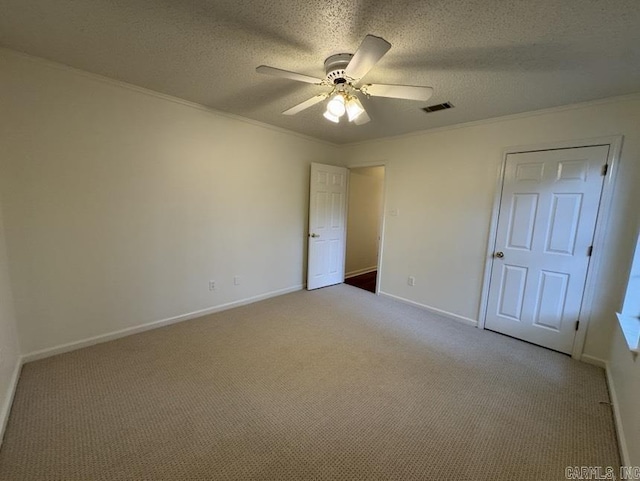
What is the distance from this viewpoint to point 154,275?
9.37ft

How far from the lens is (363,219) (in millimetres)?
5590

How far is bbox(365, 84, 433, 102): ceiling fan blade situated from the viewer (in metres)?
1.74

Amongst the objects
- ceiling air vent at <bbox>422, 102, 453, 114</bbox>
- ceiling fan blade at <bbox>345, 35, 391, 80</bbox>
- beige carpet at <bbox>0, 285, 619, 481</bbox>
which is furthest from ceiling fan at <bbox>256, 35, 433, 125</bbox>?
beige carpet at <bbox>0, 285, 619, 481</bbox>

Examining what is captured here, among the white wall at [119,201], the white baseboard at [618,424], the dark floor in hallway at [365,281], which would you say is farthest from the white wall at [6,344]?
the dark floor in hallway at [365,281]

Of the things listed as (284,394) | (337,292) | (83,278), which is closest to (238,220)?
(83,278)

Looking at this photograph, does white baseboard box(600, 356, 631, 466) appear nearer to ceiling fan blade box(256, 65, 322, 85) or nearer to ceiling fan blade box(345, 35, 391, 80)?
ceiling fan blade box(345, 35, 391, 80)

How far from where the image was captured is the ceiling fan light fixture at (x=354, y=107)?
2.04 meters

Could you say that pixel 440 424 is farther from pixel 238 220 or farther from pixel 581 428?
pixel 238 220

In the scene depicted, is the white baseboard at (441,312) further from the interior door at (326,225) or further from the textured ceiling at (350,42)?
the textured ceiling at (350,42)

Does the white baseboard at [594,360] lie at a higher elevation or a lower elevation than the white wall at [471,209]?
lower

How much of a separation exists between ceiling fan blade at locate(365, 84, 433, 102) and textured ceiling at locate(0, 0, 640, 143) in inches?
8.7

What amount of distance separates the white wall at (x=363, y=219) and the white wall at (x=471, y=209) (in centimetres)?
95

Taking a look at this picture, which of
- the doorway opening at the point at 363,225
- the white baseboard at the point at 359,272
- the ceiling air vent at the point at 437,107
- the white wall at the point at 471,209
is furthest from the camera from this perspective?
the white baseboard at the point at 359,272

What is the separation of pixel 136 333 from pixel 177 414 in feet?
4.59
